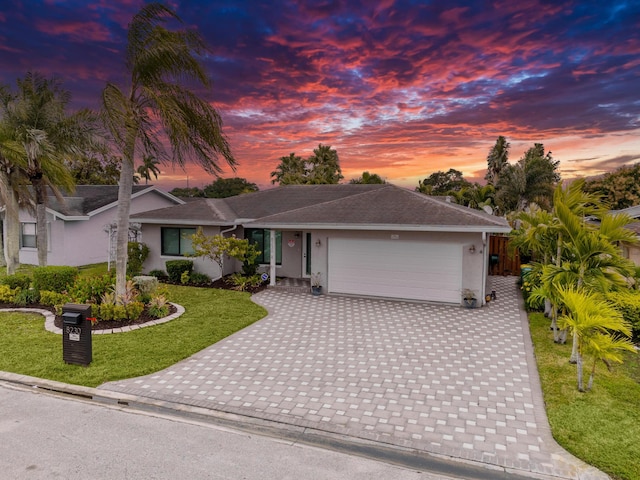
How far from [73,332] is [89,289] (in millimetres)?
4190

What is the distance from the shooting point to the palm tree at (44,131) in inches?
559

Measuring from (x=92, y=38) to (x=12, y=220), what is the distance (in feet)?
26.7

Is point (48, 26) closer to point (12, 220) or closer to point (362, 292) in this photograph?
point (12, 220)

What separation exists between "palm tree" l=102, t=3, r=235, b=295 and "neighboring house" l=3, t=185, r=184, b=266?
8137mm

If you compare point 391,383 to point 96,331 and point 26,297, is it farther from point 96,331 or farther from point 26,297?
point 26,297

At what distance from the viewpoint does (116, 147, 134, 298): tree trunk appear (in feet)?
35.1

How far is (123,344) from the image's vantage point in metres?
8.98

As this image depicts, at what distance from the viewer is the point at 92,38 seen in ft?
50.1

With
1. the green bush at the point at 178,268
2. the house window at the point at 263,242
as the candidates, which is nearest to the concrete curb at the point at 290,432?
the green bush at the point at 178,268

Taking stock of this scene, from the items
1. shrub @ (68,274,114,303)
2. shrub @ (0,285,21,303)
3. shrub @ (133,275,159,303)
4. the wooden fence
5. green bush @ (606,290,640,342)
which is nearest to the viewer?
green bush @ (606,290,640,342)

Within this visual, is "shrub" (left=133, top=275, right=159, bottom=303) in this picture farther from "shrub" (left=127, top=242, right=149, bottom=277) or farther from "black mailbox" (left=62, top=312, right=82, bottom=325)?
"black mailbox" (left=62, top=312, right=82, bottom=325)

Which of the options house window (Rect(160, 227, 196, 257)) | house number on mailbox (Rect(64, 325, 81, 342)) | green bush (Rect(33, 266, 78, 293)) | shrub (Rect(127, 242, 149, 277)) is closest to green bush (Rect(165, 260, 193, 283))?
house window (Rect(160, 227, 196, 257))

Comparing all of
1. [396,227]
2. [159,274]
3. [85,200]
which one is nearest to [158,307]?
[159,274]

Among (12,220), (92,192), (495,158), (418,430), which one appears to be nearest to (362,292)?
(418,430)
